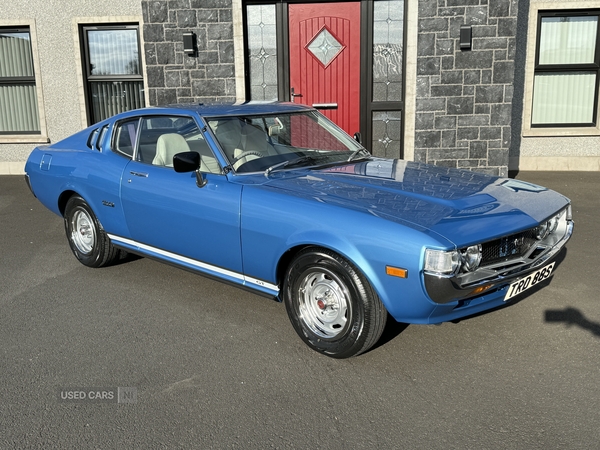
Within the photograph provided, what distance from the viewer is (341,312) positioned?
3.84 m

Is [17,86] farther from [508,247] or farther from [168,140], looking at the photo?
[508,247]

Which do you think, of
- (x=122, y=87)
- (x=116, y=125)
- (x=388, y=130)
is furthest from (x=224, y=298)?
(x=122, y=87)

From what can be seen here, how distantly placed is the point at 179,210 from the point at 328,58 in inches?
229

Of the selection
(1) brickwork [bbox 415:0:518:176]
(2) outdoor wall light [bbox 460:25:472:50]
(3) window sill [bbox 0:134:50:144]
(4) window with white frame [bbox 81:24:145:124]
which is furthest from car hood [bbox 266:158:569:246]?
(3) window sill [bbox 0:134:50:144]

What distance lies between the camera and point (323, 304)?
3.92 m

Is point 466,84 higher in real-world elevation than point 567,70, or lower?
lower

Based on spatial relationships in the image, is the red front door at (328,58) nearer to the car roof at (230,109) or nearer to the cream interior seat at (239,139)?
the car roof at (230,109)

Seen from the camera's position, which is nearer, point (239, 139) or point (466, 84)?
point (239, 139)

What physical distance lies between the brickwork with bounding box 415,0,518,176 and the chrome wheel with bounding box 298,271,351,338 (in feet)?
19.6

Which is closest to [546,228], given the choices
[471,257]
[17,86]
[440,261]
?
[471,257]

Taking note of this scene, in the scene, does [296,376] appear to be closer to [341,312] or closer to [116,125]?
[341,312]

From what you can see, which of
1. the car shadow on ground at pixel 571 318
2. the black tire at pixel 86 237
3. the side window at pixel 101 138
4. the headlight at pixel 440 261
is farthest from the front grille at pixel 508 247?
the side window at pixel 101 138

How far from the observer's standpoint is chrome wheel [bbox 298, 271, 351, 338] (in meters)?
3.81

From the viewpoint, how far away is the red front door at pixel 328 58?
9594 mm
